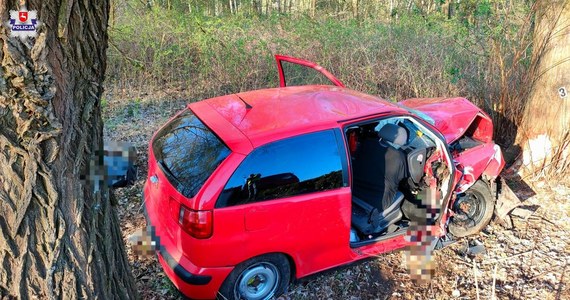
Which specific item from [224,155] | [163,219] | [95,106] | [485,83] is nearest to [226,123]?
[224,155]

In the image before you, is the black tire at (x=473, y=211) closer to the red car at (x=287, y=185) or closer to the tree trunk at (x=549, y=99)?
the red car at (x=287, y=185)

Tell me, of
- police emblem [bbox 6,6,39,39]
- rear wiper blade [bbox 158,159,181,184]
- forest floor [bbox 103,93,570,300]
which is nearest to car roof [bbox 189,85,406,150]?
rear wiper blade [bbox 158,159,181,184]

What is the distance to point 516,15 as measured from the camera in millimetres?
5789

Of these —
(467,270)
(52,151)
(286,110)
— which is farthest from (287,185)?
(467,270)

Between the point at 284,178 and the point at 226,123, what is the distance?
0.64m

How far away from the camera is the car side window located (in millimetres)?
2992

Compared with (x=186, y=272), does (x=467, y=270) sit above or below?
below

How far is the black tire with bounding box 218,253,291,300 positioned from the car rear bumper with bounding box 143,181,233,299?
85 millimetres

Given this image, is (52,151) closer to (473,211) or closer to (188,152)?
(188,152)

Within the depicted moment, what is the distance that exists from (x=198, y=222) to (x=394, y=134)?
6.67 ft

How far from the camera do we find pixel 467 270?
401 centimetres

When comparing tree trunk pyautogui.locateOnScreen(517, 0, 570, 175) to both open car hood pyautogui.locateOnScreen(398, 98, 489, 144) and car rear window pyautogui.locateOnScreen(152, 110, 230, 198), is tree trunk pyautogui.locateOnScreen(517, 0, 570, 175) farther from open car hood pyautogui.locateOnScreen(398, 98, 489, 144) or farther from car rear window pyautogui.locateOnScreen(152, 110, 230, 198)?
car rear window pyautogui.locateOnScreen(152, 110, 230, 198)

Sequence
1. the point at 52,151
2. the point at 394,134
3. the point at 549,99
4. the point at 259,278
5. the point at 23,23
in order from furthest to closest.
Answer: the point at 549,99 → the point at 394,134 → the point at 259,278 → the point at 52,151 → the point at 23,23

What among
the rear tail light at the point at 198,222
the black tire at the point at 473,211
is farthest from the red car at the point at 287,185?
the black tire at the point at 473,211
